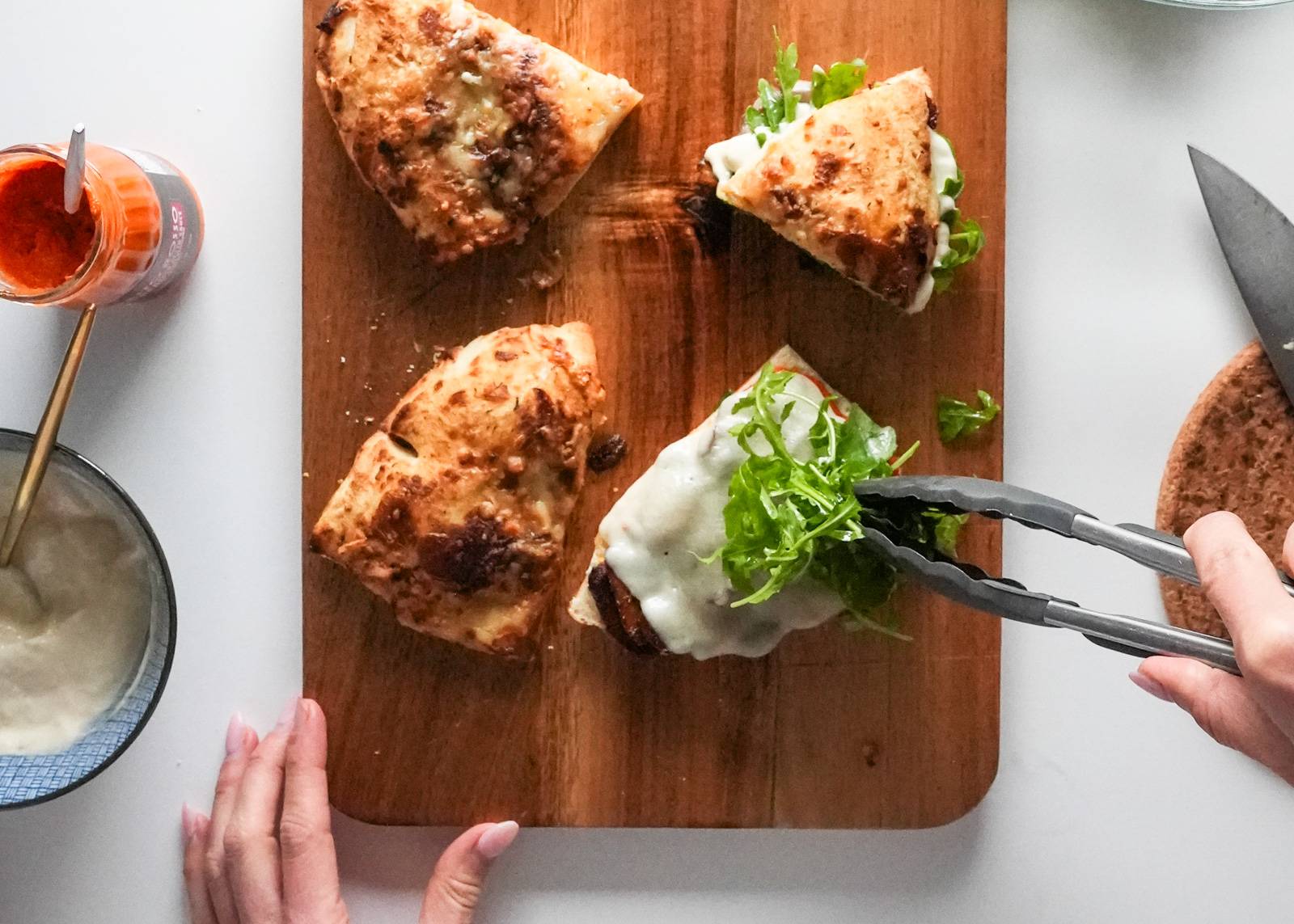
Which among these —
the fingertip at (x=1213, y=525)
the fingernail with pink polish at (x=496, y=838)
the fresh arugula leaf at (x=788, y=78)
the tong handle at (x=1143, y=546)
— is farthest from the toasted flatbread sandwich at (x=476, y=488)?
the fingertip at (x=1213, y=525)

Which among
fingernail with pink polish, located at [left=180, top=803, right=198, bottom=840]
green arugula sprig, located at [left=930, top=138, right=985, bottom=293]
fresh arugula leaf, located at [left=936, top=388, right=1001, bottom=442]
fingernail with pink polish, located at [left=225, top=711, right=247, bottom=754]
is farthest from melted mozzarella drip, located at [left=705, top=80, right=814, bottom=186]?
fingernail with pink polish, located at [left=180, top=803, right=198, bottom=840]

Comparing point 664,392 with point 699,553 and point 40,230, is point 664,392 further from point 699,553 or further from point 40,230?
point 40,230

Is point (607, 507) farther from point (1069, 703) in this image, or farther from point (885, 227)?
point (1069, 703)

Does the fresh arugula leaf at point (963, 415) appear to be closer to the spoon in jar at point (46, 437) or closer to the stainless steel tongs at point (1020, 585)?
the stainless steel tongs at point (1020, 585)

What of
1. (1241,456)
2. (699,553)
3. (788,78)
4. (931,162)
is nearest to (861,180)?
(931,162)

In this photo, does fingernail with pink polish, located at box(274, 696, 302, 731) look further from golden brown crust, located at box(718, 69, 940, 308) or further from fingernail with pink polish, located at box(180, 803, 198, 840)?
golden brown crust, located at box(718, 69, 940, 308)

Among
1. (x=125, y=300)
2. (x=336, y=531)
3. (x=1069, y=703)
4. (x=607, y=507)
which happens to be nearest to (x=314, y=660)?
(x=336, y=531)
